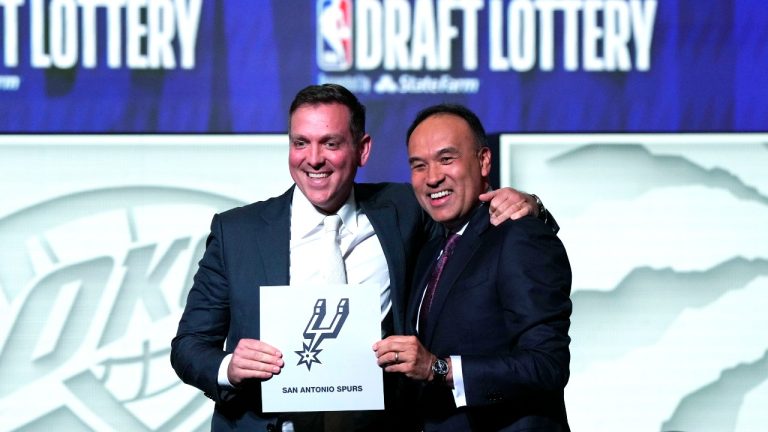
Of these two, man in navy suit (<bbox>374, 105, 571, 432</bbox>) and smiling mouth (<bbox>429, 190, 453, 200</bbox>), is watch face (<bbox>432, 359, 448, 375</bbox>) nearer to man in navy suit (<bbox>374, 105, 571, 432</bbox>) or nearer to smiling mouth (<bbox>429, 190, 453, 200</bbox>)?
man in navy suit (<bbox>374, 105, 571, 432</bbox>)

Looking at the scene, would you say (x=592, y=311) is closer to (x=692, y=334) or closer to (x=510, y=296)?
(x=692, y=334)

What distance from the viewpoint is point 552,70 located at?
13.8 feet

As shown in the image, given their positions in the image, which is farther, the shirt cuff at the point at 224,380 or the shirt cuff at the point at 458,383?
the shirt cuff at the point at 224,380

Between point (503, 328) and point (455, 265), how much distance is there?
0.19 m

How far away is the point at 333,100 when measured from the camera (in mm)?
2764

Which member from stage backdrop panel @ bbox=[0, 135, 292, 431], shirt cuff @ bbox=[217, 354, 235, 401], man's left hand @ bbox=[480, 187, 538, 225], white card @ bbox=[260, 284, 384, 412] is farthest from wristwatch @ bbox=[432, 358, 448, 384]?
stage backdrop panel @ bbox=[0, 135, 292, 431]

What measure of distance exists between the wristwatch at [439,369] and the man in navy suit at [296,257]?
0.40 meters

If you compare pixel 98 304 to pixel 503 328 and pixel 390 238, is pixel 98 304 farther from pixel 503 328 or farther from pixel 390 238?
pixel 503 328

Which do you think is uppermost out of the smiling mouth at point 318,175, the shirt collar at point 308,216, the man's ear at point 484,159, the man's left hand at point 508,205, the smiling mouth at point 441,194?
the man's ear at point 484,159

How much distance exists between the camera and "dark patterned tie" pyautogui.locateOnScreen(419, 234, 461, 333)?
2.58 metres

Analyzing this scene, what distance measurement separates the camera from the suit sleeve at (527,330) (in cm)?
234

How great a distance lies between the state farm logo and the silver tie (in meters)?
1.36

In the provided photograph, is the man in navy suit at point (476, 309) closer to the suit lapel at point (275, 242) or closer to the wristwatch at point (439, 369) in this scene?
the wristwatch at point (439, 369)

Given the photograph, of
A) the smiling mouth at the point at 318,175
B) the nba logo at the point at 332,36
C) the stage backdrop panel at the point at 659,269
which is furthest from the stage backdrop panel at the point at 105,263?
the smiling mouth at the point at 318,175
